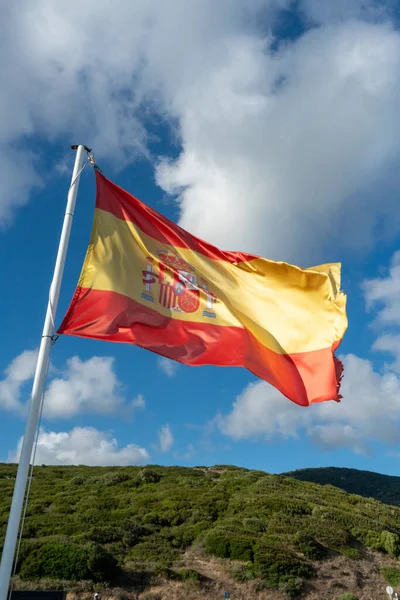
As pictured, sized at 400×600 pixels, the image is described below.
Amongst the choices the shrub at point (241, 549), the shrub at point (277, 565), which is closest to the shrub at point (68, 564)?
the shrub at point (241, 549)

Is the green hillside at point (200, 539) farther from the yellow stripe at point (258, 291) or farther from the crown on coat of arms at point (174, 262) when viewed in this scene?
the crown on coat of arms at point (174, 262)

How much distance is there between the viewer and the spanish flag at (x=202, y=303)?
7840 mm

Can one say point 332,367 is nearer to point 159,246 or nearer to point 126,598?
point 159,246

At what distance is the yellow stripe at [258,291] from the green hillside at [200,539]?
12.9 meters

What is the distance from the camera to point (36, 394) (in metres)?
6.43

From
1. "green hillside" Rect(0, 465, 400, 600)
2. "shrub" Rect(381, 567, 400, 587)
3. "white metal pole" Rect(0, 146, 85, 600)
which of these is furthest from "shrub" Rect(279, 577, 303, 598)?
"white metal pole" Rect(0, 146, 85, 600)

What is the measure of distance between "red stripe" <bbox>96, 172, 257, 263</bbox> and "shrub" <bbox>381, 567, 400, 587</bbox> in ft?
64.3

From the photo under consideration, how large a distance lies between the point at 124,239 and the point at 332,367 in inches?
155

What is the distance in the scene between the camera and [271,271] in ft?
33.1

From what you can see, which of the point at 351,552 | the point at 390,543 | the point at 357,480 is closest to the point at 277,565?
the point at 351,552

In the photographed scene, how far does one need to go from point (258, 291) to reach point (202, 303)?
153 centimetres

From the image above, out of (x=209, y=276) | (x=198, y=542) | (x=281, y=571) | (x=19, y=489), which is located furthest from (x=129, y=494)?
(x=19, y=489)

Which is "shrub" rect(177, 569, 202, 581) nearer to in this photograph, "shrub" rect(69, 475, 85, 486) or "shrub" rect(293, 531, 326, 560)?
"shrub" rect(293, 531, 326, 560)

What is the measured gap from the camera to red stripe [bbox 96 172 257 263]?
28.3 feet
